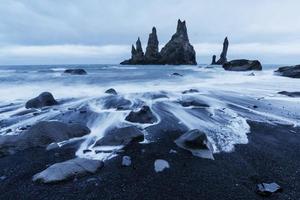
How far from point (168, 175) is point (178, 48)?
10807 centimetres

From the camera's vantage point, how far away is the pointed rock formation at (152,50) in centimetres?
11369

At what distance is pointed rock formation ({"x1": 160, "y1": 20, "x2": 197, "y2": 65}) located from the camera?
111m

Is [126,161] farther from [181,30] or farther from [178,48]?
[181,30]

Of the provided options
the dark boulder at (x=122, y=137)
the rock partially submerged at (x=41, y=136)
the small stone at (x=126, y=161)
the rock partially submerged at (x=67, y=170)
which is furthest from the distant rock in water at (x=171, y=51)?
the rock partially submerged at (x=67, y=170)

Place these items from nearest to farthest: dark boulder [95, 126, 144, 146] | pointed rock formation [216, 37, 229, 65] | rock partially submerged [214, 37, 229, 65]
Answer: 1. dark boulder [95, 126, 144, 146]
2. rock partially submerged [214, 37, 229, 65]
3. pointed rock formation [216, 37, 229, 65]

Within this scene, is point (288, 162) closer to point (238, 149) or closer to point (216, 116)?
point (238, 149)

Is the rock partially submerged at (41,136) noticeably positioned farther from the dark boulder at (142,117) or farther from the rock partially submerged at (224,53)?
the rock partially submerged at (224,53)

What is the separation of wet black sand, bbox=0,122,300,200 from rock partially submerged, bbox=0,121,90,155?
55 centimetres

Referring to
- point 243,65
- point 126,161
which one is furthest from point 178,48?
point 126,161

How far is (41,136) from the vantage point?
33.5 feet

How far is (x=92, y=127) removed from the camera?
12242mm

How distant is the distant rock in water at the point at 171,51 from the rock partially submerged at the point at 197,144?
10411 cm

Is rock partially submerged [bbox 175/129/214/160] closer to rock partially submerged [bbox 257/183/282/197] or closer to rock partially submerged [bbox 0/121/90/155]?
rock partially submerged [bbox 257/183/282/197]

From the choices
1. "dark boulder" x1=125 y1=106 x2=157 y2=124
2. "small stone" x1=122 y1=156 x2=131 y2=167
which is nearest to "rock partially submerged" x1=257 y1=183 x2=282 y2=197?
"small stone" x1=122 y1=156 x2=131 y2=167
